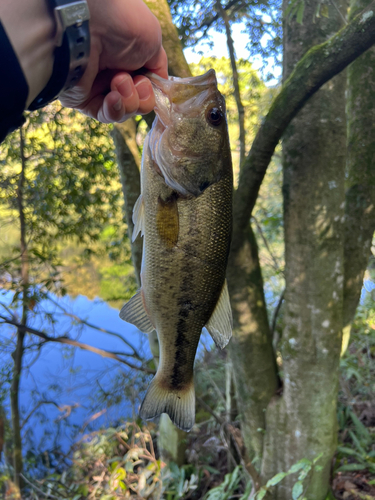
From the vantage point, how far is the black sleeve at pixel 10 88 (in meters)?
0.87

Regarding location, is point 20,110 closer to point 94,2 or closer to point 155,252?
point 94,2

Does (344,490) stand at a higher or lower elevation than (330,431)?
lower

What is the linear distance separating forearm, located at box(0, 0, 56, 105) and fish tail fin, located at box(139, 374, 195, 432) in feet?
3.92

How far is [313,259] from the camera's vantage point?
2.65 m

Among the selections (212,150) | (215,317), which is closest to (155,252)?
(215,317)

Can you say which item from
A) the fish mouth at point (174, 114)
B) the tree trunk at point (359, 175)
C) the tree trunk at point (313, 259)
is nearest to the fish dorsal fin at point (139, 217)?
the fish mouth at point (174, 114)

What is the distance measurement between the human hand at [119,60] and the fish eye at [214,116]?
298mm

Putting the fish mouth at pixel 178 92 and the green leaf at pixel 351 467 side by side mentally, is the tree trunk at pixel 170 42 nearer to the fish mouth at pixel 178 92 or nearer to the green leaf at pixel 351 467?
the fish mouth at pixel 178 92

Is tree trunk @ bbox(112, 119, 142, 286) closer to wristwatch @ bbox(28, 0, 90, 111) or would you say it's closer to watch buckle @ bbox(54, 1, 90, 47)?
wristwatch @ bbox(28, 0, 90, 111)

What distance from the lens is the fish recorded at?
131 centimetres

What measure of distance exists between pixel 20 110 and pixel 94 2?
1.62 ft

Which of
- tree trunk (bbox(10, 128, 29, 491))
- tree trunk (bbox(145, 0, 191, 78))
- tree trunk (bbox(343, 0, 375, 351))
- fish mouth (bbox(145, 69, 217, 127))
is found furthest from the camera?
tree trunk (bbox(10, 128, 29, 491))

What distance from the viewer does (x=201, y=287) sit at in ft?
4.33

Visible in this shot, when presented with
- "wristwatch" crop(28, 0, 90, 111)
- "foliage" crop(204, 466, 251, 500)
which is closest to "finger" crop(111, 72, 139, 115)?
"wristwatch" crop(28, 0, 90, 111)
